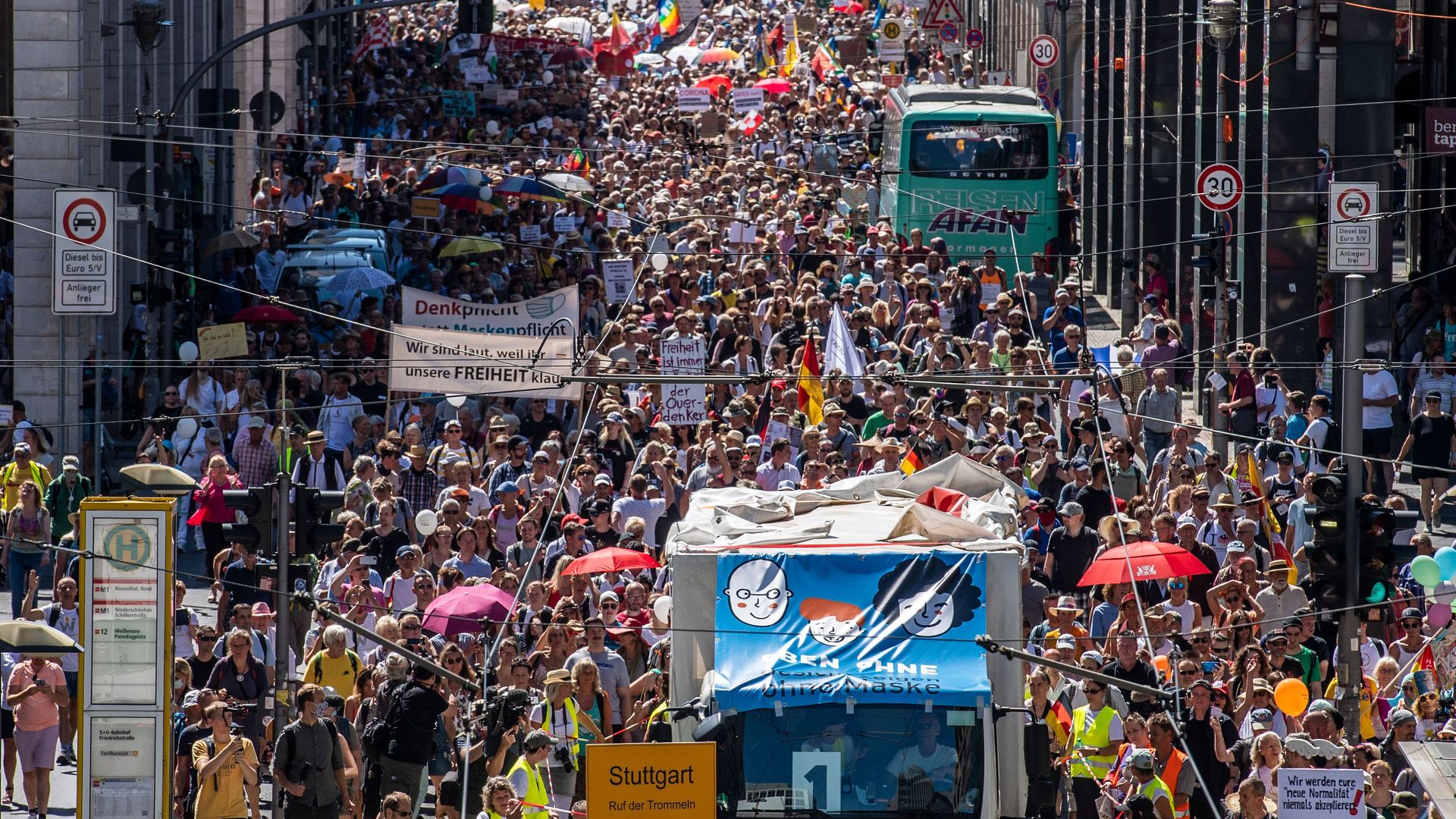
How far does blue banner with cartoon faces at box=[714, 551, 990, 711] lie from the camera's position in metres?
12.9

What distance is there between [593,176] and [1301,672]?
101 feet

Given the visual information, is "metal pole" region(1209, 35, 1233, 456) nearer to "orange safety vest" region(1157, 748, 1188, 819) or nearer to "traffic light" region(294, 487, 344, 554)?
"orange safety vest" region(1157, 748, 1188, 819)

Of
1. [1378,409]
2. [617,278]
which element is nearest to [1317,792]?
[1378,409]

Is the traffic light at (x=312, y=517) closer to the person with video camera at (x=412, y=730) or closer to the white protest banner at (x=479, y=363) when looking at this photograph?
the person with video camera at (x=412, y=730)

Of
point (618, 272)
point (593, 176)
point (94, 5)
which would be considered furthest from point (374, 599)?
point (593, 176)

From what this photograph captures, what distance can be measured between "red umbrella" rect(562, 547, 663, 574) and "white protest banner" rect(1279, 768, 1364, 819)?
5.90 m

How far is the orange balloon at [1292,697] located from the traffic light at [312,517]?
6.16m

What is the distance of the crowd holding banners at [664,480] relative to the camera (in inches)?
579

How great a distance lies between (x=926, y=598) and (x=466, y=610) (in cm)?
425

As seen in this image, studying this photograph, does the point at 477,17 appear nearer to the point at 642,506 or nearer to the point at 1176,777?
the point at 642,506

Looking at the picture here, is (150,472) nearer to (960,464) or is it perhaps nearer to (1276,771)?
(960,464)

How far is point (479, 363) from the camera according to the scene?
21.0 m

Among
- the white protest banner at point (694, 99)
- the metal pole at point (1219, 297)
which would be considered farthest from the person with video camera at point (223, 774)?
the white protest banner at point (694, 99)

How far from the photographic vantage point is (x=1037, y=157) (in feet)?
123
